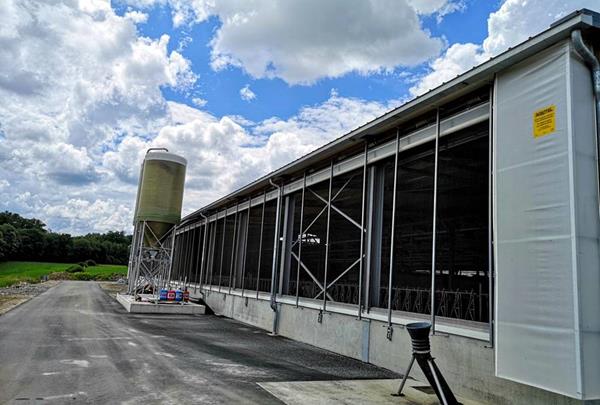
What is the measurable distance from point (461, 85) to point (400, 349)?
4682mm

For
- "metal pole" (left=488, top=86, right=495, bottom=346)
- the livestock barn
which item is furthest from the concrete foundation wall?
"metal pole" (left=488, top=86, right=495, bottom=346)

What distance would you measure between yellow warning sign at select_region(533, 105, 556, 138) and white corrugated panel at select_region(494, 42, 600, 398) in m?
0.01

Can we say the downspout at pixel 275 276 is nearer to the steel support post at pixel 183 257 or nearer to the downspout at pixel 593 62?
the downspout at pixel 593 62

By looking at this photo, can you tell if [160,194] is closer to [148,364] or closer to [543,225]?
[148,364]

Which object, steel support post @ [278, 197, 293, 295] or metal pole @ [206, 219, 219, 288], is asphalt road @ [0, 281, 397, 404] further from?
metal pole @ [206, 219, 219, 288]

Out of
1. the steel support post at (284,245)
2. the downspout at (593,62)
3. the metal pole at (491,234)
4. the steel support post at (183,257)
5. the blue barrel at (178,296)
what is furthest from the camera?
the steel support post at (183,257)

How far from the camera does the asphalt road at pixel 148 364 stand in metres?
5.86

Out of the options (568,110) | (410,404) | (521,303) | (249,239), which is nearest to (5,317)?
(249,239)

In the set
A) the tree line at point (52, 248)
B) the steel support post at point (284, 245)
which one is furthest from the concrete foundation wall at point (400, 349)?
the tree line at point (52, 248)

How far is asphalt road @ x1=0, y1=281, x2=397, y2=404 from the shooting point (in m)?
5.86

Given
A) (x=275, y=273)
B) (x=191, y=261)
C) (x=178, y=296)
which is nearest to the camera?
(x=275, y=273)

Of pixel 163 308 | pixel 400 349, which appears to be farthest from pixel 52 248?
pixel 400 349

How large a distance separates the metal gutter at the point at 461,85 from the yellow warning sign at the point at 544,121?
871 mm

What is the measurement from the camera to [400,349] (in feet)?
26.1
